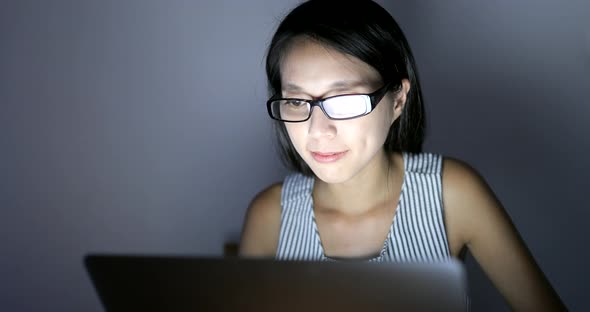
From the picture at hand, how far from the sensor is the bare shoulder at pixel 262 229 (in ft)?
4.52

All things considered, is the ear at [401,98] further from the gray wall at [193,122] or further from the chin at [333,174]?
the gray wall at [193,122]

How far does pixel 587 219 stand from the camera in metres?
1.53

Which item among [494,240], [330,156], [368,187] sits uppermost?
[330,156]

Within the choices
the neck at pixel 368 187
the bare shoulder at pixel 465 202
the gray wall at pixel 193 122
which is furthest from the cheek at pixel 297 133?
the gray wall at pixel 193 122

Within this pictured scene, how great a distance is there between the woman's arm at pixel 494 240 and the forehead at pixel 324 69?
1.10 ft

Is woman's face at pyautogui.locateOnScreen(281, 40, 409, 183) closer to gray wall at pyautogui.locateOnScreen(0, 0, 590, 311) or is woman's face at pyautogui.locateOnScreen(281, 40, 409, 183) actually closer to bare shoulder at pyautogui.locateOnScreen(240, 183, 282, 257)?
bare shoulder at pyautogui.locateOnScreen(240, 183, 282, 257)

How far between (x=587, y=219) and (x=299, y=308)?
1.14 meters

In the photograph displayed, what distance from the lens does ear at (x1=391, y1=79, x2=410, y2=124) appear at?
1.18m

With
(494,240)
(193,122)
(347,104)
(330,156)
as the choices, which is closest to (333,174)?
(330,156)

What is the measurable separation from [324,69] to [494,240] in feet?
1.73

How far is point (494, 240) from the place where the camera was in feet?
3.93

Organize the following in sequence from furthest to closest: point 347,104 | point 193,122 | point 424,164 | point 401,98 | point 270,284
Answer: point 193,122
point 424,164
point 401,98
point 347,104
point 270,284

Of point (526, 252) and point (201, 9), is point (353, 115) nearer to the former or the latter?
point (526, 252)

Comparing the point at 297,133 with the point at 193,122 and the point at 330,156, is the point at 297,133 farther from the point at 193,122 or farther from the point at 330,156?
the point at 193,122
